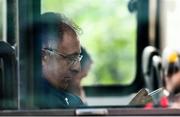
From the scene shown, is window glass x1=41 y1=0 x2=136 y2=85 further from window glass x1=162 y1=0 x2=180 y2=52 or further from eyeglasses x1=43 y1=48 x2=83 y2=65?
eyeglasses x1=43 y1=48 x2=83 y2=65

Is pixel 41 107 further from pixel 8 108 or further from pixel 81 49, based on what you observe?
pixel 81 49

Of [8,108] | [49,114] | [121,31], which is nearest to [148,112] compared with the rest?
[49,114]

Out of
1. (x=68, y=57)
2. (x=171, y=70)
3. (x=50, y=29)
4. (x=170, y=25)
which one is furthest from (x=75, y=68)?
(x=170, y=25)

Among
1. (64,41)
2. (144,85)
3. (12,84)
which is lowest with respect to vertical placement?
(144,85)

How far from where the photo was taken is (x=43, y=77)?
243cm

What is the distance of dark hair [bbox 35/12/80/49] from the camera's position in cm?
243

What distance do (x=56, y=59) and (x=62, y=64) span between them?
3cm

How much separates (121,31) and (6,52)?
1.95m

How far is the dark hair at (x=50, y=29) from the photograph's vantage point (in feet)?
7.97

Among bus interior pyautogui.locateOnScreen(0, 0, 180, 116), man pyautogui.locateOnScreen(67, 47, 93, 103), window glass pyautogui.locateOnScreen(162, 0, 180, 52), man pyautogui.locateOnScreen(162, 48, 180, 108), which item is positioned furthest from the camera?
window glass pyautogui.locateOnScreen(162, 0, 180, 52)

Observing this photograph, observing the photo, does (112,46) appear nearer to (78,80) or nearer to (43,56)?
(78,80)

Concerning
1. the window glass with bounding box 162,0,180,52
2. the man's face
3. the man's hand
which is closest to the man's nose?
the man's face

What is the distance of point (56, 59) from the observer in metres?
2.43

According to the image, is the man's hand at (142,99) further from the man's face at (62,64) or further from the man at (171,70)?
the man at (171,70)
